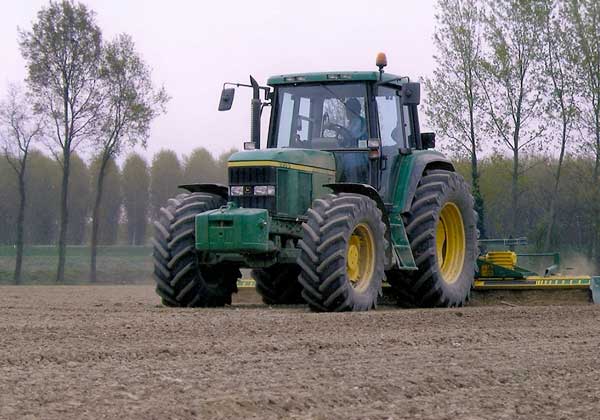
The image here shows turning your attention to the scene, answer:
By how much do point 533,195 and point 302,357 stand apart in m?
32.6

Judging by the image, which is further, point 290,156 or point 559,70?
point 559,70

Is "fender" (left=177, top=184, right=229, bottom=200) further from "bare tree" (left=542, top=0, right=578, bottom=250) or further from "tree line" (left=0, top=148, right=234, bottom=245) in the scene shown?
"tree line" (left=0, top=148, right=234, bottom=245)

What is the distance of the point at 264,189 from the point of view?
12148 millimetres

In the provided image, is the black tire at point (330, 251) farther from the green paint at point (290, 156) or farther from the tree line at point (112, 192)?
the tree line at point (112, 192)

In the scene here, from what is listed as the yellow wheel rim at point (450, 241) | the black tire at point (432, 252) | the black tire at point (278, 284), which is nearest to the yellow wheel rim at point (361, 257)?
the black tire at point (432, 252)

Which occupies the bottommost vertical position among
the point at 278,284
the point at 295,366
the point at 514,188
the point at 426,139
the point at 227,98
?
the point at 295,366

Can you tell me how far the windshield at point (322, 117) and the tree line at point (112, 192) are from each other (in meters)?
53.1

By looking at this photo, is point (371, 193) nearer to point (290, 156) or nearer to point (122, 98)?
point (290, 156)

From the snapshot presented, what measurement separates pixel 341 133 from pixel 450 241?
2.43 m

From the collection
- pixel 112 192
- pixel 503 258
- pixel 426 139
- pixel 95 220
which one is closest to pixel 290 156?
pixel 426 139

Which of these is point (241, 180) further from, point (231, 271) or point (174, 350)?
point (174, 350)

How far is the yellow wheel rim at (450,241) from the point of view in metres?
14.0

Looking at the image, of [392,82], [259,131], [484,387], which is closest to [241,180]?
[259,131]

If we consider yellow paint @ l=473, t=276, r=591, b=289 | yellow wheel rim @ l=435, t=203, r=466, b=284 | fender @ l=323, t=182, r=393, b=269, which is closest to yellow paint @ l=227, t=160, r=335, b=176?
fender @ l=323, t=182, r=393, b=269
